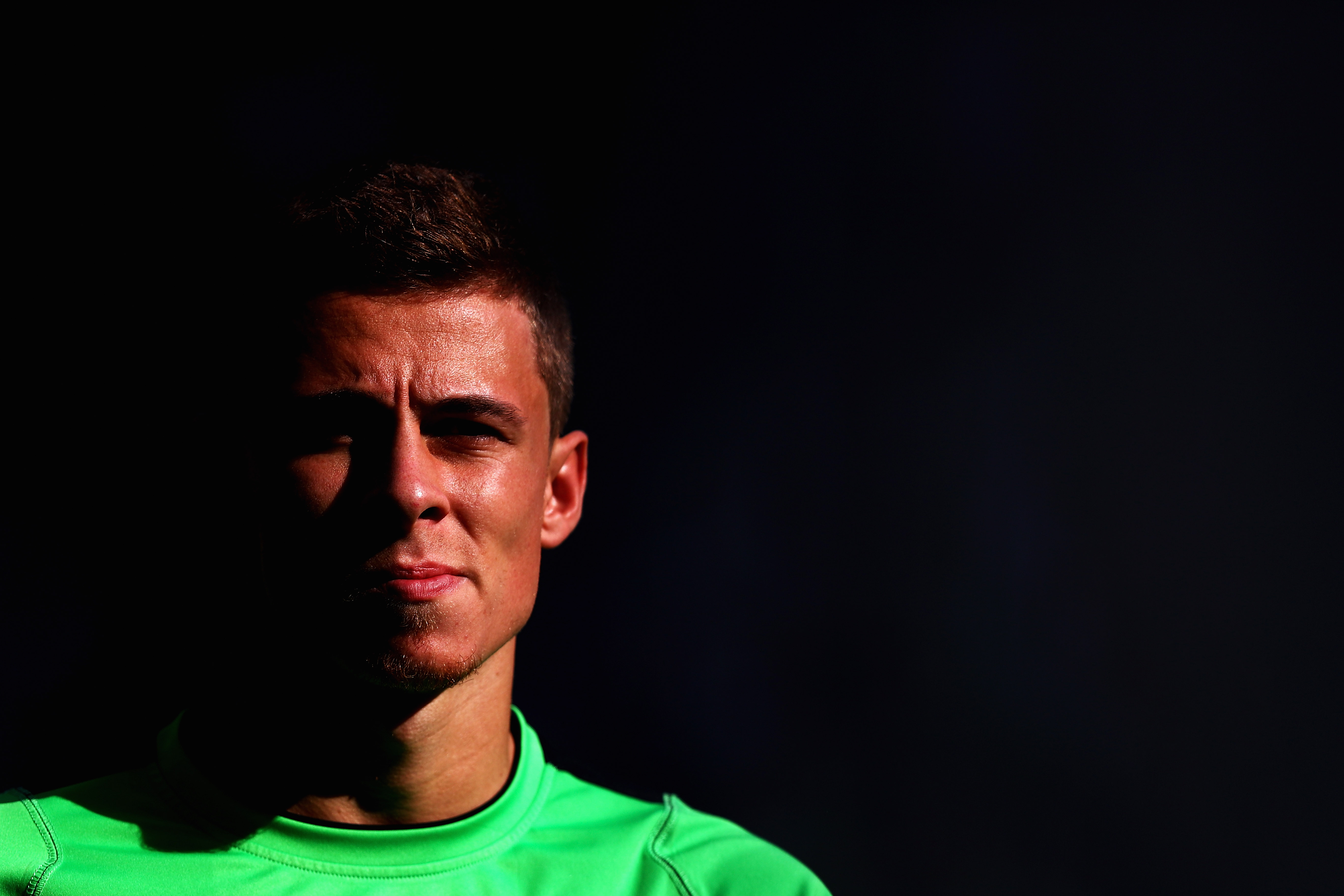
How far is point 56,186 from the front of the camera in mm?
2559

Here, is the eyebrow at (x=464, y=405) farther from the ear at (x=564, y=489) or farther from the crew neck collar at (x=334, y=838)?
the crew neck collar at (x=334, y=838)

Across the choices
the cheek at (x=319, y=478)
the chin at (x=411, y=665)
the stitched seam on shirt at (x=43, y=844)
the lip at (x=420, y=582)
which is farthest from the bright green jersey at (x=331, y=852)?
the cheek at (x=319, y=478)

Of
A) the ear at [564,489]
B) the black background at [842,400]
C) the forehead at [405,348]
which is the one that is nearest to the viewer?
the forehead at [405,348]

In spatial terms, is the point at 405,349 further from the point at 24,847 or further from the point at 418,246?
the point at 24,847

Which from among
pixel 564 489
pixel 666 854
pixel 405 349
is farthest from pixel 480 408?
pixel 666 854

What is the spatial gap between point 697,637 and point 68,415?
180 cm

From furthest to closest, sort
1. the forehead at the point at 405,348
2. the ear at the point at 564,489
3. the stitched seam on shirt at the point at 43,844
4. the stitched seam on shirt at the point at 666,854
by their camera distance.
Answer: the ear at the point at 564,489, the stitched seam on shirt at the point at 666,854, the forehead at the point at 405,348, the stitched seam on shirt at the point at 43,844

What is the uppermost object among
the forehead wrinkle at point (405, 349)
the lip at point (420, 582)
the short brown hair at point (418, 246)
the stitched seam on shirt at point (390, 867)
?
the short brown hair at point (418, 246)

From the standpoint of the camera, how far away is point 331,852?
172 centimetres

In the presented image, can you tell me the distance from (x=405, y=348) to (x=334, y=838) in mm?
901

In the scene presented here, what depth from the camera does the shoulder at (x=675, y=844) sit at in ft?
6.22

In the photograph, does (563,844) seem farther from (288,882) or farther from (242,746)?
(242,746)

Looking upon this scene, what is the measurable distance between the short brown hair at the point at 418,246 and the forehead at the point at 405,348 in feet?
0.11

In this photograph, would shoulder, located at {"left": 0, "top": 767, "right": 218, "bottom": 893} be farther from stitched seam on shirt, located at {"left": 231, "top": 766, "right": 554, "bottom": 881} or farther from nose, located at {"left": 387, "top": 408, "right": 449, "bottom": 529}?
nose, located at {"left": 387, "top": 408, "right": 449, "bottom": 529}
